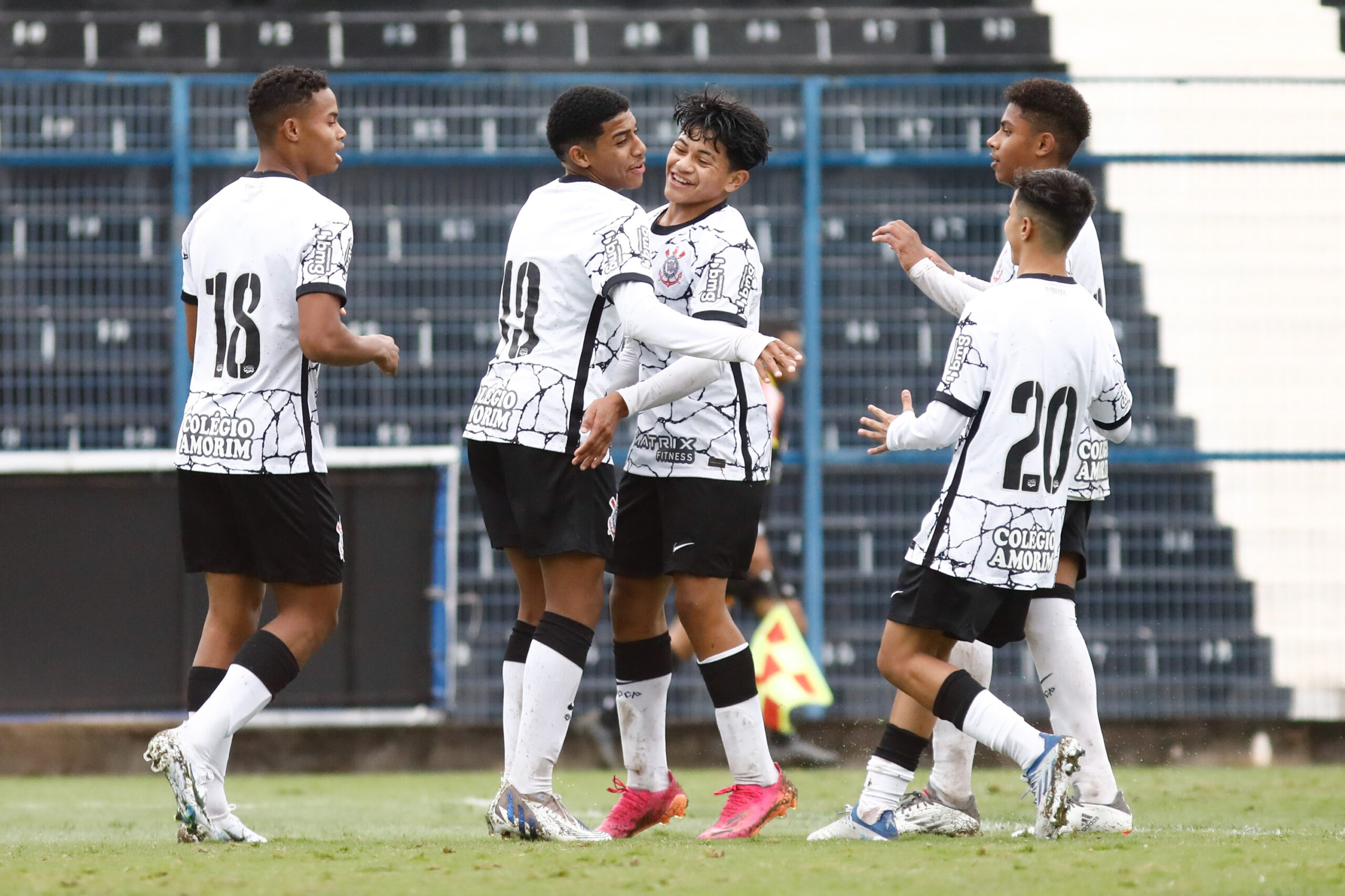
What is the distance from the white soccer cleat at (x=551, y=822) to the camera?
14.9ft

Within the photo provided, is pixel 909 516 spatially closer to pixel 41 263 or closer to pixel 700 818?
pixel 700 818

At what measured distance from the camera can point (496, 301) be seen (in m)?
9.16

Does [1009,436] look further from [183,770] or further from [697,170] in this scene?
[183,770]

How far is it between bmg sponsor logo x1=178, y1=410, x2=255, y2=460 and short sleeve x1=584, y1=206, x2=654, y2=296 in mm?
981

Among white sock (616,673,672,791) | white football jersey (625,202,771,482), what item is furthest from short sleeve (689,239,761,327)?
white sock (616,673,672,791)

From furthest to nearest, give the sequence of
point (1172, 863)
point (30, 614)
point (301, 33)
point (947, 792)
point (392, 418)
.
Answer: point (301, 33) < point (392, 418) < point (30, 614) < point (947, 792) < point (1172, 863)

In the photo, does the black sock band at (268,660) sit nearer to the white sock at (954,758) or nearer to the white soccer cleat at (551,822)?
the white soccer cleat at (551,822)

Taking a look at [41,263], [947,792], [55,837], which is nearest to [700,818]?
[947,792]

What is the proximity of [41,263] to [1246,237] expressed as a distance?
Answer: 5.91m

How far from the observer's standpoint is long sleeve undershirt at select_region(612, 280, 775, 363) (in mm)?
4484

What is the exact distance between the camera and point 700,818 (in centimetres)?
586

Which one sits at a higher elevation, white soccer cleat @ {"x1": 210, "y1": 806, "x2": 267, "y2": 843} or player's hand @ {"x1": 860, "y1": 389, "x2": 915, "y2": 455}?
player's hand @ {"x1": 860, "y1": 389, "x2": 915, "y2": 455}

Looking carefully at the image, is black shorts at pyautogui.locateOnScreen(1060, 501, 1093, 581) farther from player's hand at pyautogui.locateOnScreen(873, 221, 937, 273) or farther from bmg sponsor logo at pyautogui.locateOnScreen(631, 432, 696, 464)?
bmg sponsor logo at pyautogui.locateOnScreen(631, 432, 696, 464)

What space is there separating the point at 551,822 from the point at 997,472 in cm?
139
